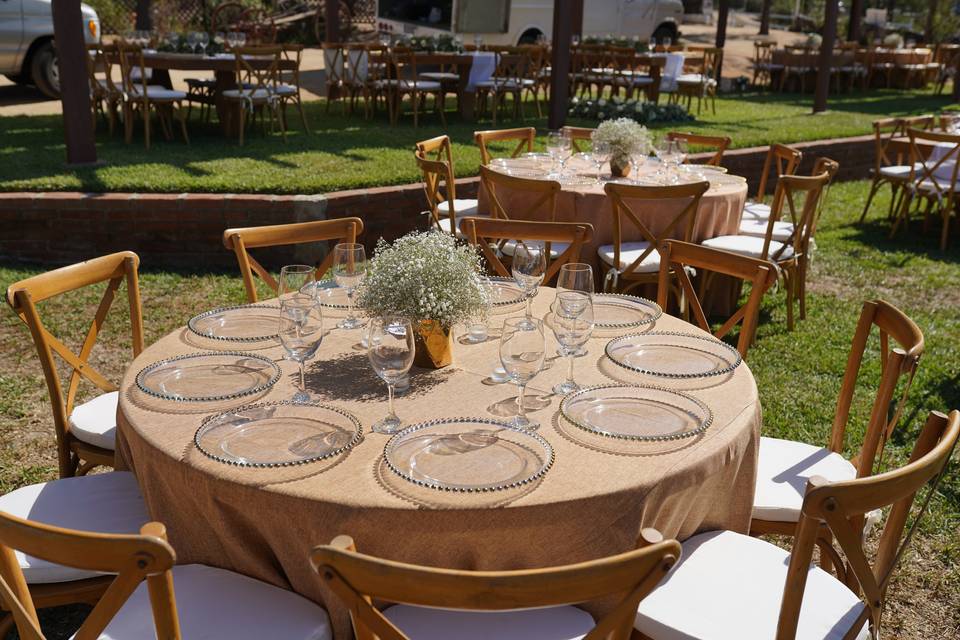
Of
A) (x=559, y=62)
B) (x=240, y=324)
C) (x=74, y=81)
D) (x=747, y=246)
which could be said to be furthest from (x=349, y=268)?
(x=559, y=62)

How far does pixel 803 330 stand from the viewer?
5.07 metres

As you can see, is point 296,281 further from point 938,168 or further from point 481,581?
point 938,168

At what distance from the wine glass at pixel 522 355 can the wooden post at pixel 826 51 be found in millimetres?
11745

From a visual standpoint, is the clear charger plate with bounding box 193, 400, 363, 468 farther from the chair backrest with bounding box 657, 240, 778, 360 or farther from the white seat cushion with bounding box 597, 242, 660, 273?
the white seat cushion with bounding box 597, 242, 660, 273

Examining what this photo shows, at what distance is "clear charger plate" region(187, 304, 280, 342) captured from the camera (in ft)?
8.23

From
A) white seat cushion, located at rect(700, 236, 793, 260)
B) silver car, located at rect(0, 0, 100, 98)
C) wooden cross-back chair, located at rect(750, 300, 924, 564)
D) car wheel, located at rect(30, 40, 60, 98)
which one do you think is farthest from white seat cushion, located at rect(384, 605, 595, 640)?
car wheel, located at rect(30, 40, 60, 98)

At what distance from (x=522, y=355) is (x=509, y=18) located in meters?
14.0

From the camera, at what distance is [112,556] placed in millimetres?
1336

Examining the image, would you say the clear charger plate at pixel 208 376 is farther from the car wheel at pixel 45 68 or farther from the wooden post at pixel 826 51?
the wooden post at pixel 826 51

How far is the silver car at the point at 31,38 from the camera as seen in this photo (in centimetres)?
1030

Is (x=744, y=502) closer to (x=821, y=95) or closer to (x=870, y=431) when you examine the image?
(x=870, y=431)

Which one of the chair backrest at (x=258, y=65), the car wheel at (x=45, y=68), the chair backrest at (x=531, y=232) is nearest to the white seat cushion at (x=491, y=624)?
the chair backrest at (x=531, y=232)

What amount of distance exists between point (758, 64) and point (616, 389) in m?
16.7

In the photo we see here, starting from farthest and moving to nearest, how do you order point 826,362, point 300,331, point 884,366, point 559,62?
point 559,62 → point 826,362 → point 884,366 → point 300,331
